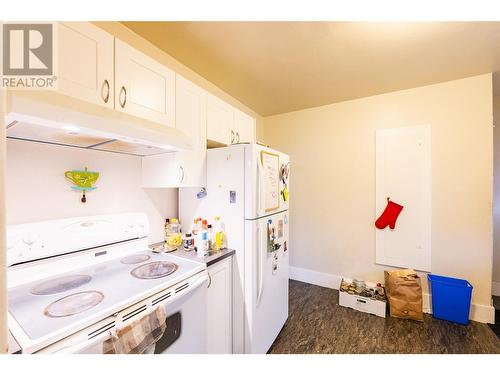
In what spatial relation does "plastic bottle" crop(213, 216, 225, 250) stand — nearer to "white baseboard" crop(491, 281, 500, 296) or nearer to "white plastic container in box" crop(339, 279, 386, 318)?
"white plastic container in box" crop(339, 279, 386, 318)

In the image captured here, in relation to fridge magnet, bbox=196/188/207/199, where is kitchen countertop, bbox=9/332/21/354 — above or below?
below

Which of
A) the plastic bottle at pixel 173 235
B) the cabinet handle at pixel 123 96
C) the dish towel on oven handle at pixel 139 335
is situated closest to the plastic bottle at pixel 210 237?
the plastic bottle at pixel 173 235

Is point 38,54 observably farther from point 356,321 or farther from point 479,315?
point 479,315

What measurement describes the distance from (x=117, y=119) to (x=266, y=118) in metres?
2.61

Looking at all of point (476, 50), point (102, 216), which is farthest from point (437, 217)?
point (102, 216)

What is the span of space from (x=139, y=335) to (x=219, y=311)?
25.8 inches

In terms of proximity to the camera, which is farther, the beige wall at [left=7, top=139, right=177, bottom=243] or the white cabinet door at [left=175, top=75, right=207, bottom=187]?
the white cabinet door at [left=175, top=75, right=207, bottom=187]

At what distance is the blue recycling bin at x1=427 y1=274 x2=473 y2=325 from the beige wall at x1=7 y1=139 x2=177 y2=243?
2.81 m

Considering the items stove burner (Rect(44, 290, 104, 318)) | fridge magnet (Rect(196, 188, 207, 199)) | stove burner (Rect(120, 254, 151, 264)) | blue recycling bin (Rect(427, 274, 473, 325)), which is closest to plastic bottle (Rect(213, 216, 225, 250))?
fridge magnet (Rect(196, 188, 207, 199))

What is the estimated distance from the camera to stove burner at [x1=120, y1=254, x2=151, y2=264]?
1385mm

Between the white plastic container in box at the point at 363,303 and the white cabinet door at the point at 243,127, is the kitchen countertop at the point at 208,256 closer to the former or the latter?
the white cabinet door at the point at 243,127

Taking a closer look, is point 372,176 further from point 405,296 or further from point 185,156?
point 185,156

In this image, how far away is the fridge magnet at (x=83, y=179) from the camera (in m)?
1.26
